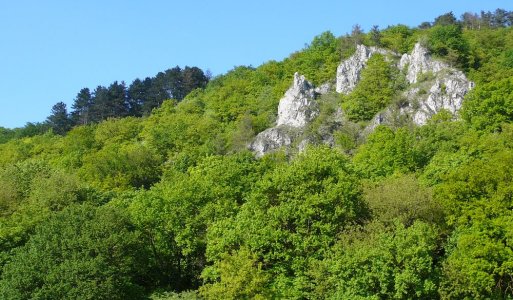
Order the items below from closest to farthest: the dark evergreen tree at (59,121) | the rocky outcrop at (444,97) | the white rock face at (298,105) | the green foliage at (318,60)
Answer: the rocky outcrop at (444,97) < the white rock face at (298,105) < the green foliage at (318,60) < the dark evergreen tree at (59,121)

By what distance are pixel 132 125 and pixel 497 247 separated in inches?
3394

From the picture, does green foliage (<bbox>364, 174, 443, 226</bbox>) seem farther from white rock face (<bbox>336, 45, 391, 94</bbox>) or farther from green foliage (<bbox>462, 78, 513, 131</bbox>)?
white rock face (<bbox>336, 45, 391, 94</bbox>)

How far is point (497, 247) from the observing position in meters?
29.3

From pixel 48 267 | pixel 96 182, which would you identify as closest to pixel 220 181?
pixel 48 267

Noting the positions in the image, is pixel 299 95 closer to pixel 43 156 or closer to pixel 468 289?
pixel 43 156

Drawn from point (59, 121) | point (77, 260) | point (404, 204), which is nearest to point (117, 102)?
point (59, 121)

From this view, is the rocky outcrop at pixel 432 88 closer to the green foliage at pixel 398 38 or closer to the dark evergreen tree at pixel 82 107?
the green foliage at pixel 398 38

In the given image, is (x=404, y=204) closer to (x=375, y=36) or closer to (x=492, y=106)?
(x=492, y=106)

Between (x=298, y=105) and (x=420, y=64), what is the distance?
19.7 metres

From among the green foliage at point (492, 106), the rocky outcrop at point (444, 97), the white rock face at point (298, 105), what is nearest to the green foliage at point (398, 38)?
the rocky outcrop at point (444, 97)

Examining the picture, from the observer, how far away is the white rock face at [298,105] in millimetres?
89125

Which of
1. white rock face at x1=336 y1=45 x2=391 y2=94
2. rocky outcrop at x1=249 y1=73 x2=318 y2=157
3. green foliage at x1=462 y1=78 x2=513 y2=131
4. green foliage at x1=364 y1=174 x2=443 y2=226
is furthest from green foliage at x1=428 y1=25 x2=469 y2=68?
green foliage at x1=364 y1=174 x2=443 y2=226

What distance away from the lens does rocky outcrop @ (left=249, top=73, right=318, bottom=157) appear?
278ft

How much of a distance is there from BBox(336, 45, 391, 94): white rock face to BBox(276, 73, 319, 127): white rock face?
16.9ft
